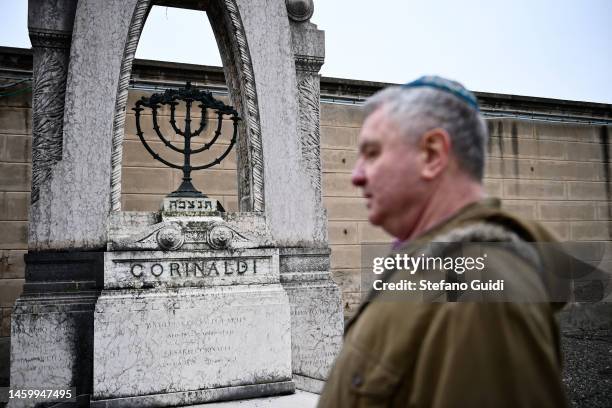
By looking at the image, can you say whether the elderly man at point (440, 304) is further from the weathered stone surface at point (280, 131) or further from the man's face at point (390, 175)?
the weathered stone surface at point (280, 131)

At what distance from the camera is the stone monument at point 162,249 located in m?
3.81

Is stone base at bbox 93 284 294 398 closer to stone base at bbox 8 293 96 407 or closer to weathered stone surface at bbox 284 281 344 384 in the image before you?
stone base at bbox 8 293 96 407

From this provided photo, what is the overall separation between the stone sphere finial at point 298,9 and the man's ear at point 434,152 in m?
4.73

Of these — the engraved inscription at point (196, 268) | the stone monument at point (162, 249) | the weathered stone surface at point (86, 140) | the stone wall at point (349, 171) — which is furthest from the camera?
the stone wall at point (349, 171)

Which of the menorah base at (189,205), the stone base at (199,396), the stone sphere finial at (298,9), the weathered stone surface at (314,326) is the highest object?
the stone sphere finial at (298,9)

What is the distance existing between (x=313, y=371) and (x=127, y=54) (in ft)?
11.4

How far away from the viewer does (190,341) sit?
12.6 feet

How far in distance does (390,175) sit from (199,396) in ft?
10.8

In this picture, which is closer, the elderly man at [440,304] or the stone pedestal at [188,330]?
the elderly man at [440,304]

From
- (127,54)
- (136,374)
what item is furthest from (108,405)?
(127,54)

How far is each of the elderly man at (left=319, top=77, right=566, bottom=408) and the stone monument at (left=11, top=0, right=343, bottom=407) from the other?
3.06 meters

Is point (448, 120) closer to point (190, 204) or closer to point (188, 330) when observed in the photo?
point (188, 330)

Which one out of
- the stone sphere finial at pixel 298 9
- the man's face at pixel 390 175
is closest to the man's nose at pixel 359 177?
the man's face at pixel 390 175

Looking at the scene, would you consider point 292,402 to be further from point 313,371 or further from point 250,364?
point 313,371
